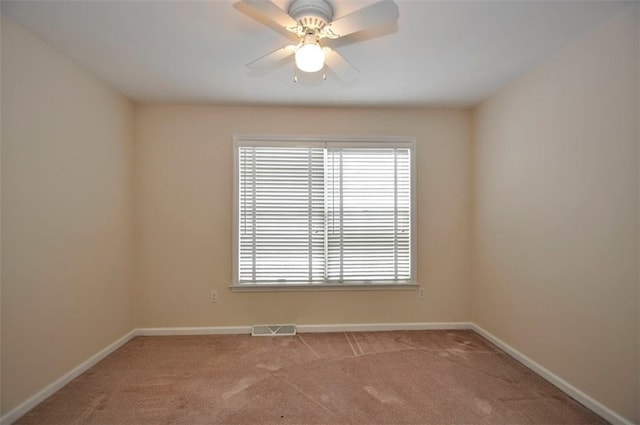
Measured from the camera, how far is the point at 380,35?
2.20 meters

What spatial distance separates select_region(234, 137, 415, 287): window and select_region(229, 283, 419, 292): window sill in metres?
0.03

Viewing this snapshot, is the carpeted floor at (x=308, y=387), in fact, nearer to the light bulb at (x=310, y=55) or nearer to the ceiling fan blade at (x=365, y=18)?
the light bulb at (x=310, y=55)

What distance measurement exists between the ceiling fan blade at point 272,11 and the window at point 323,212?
180 cm

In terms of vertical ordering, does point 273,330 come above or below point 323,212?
below

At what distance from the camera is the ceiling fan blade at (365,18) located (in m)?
1.57
